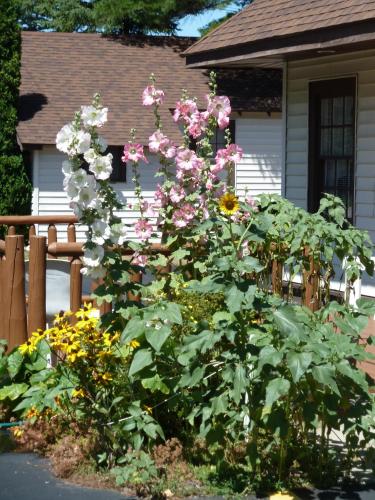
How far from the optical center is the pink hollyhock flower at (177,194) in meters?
6.35

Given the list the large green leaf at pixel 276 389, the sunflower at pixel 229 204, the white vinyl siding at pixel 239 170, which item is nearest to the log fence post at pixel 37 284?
the sunflower at pixel 229 204

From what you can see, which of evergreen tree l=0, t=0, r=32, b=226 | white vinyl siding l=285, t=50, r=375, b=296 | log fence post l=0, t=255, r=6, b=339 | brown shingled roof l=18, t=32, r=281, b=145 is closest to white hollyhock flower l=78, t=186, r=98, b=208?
log fence post l=0, t=255, r=6, b=339

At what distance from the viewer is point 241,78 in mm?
25047

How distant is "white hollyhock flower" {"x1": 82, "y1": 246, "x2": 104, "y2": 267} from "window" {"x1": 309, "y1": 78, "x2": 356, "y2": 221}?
5.03 meters

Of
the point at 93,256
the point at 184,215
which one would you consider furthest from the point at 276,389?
the point at 184,215

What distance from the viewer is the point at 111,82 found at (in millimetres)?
27094

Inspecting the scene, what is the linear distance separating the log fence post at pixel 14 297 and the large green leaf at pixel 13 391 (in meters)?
0.50

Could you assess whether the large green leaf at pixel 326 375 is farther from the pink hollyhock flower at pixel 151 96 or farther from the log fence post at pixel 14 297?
the log fence post at pixel 14 297

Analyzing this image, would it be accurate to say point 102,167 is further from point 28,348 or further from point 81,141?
point 28,348

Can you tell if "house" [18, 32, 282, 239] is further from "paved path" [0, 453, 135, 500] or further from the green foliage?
the green foliage

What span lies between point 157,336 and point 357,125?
5.42 metres

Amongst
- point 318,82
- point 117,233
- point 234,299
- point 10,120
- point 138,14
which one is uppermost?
point 138,14

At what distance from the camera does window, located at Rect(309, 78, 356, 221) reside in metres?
10.3

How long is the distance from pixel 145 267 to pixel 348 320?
5.13 feet
